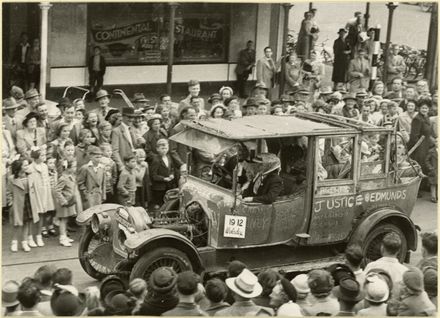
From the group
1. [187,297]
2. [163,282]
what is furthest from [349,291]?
[163,282]

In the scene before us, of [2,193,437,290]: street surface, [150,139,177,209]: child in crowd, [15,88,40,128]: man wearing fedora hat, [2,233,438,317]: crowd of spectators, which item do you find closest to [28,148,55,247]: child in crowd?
[2,193,437,290]: street surface

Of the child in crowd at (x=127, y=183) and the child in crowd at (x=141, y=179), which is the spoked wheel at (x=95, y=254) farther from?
the child in crowd at (x=141, y=179)

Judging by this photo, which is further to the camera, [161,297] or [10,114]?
[10,114]

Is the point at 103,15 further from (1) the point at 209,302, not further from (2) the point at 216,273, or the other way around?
(1) the point at 209,302

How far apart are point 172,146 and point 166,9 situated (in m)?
7.70

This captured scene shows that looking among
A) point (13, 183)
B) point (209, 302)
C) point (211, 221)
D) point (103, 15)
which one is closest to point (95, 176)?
point (13, 183)

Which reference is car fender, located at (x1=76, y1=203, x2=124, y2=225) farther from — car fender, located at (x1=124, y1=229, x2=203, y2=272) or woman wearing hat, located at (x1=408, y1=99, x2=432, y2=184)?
woman wearing hat, located at (x1=408, y1=99, x2=432, y2=184)

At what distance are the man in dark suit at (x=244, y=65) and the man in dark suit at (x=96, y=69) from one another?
11.6 feet

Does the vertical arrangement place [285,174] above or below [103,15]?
below

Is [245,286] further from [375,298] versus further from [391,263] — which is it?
[391,263]

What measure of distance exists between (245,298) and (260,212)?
2.47 metres

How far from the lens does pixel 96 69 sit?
59.4ft

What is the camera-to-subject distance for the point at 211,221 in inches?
378

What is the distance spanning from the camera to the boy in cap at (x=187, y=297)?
7180 mm
